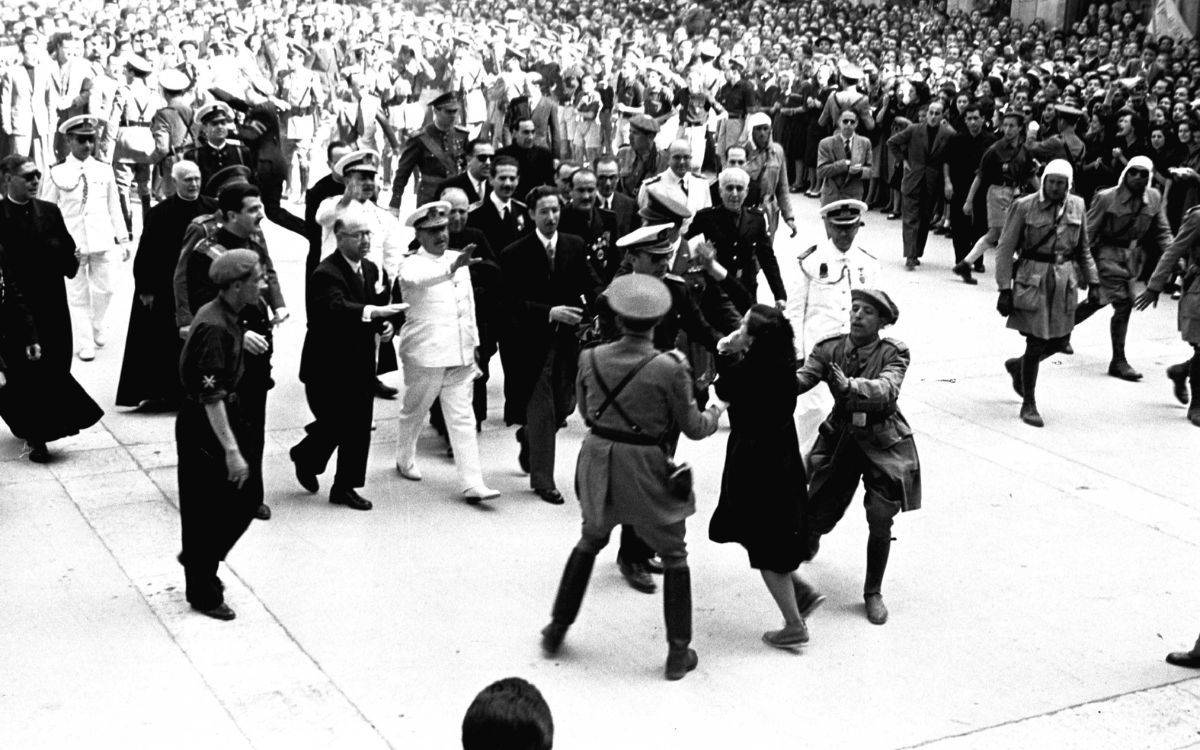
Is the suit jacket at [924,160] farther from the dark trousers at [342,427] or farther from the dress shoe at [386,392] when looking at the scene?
the dark trousers at [342,427]

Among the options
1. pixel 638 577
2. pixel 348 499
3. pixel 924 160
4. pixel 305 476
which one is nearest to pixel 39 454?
pixel 305 476

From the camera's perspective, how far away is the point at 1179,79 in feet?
61.2

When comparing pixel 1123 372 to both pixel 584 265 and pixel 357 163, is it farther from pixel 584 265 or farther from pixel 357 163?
pixel 357 163

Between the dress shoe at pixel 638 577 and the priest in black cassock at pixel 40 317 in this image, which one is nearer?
the dress shoe at pixel 638 577

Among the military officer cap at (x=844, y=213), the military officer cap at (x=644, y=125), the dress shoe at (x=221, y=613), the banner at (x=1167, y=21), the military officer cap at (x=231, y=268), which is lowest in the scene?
the dress shoe at (x=221, y=613)

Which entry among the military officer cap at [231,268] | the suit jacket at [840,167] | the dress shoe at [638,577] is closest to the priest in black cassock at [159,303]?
the military officer cap at [231,268]

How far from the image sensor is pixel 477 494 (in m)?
8.29

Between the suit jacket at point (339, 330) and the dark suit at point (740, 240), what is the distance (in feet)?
7.94

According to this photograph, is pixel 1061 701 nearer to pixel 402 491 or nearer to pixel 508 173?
pixel 402 491

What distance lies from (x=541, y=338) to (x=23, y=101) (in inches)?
484

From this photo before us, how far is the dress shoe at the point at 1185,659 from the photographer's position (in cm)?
651

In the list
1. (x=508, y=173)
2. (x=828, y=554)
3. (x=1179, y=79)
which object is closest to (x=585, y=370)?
(x=828, y=554)

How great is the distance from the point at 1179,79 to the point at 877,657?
554 inches

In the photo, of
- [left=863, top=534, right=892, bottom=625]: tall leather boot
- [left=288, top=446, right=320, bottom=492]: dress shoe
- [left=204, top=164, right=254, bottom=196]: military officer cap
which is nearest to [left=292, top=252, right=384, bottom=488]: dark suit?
[left=288, top=446, right=320, bottom=492]: dress shoe
